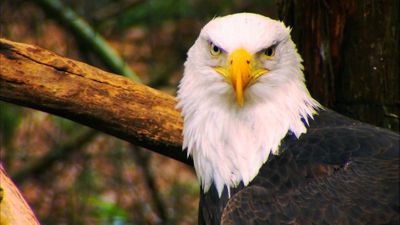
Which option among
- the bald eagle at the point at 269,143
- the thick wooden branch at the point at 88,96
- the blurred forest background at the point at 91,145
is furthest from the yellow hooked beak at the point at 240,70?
the blurred forest background at the point at 91,145

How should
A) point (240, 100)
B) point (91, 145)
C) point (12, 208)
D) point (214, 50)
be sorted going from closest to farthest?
point (12, 208) < point (240, 100) < point (214, 50) < point (91, 145)

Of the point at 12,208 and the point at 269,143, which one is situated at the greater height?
the point at 269,143

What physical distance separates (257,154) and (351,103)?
40.7 inches

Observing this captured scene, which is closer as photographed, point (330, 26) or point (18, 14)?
point (330, 26)

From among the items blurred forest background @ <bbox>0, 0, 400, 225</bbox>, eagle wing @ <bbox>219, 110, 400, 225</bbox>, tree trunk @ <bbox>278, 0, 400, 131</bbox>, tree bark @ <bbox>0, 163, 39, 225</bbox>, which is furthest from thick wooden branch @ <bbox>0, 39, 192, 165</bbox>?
blurred forest background @ <bbox>0, 0, 400, 225</bbox>

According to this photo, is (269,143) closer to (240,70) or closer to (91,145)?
(240,70)

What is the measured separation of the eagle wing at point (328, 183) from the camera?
3.53 meters

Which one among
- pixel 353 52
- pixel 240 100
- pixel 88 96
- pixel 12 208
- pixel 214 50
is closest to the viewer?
pixel 12 208

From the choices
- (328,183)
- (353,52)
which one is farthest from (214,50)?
(353,52)

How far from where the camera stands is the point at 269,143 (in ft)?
13.0

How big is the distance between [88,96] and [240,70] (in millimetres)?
912

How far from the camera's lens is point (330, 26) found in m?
4.64

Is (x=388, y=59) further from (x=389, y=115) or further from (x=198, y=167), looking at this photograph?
(x=198, y=167)


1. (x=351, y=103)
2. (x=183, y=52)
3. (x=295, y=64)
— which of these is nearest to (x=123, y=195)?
(x=183, y=52)
